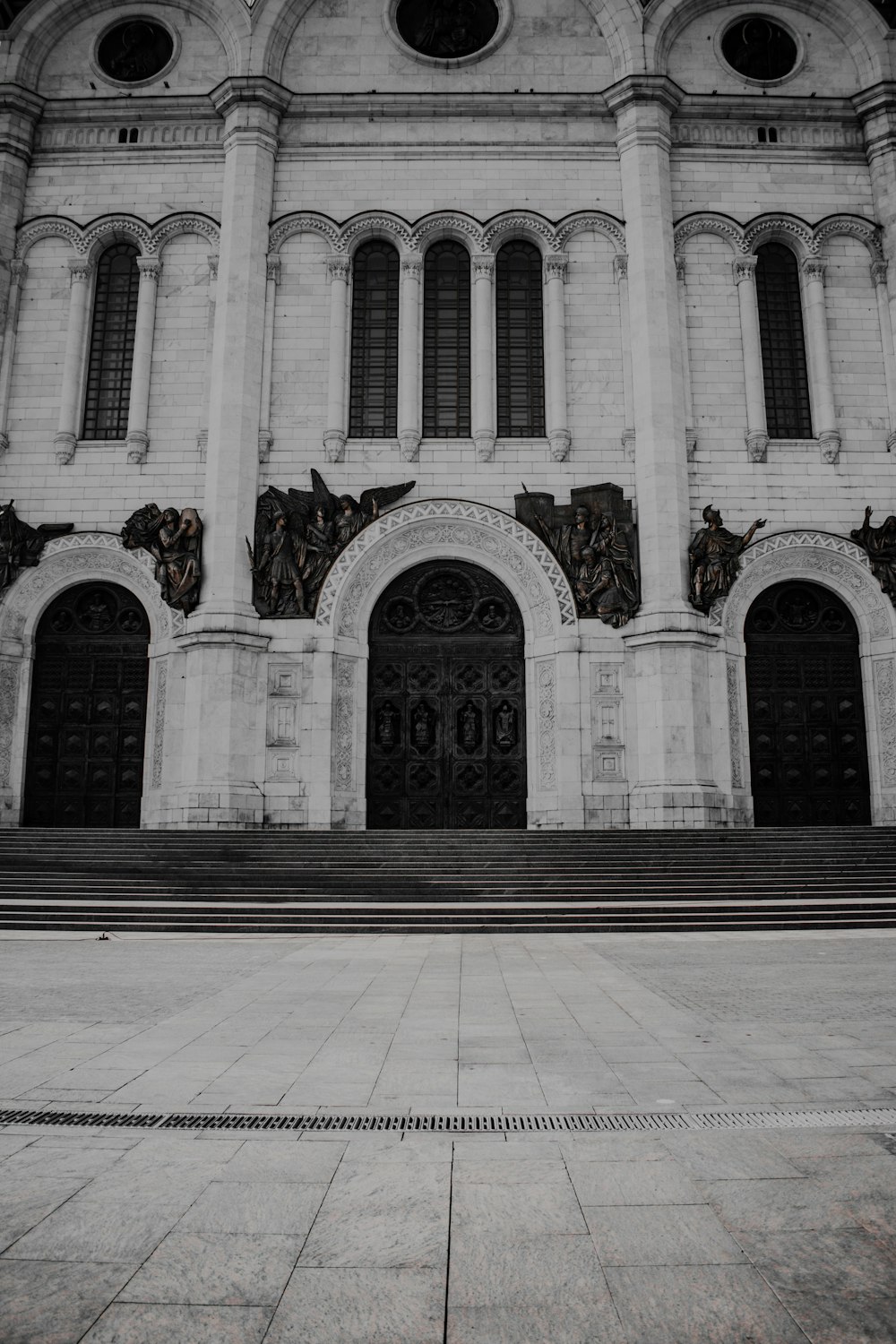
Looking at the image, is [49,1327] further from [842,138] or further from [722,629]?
[842,138]

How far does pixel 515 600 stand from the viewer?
1994 centimetres

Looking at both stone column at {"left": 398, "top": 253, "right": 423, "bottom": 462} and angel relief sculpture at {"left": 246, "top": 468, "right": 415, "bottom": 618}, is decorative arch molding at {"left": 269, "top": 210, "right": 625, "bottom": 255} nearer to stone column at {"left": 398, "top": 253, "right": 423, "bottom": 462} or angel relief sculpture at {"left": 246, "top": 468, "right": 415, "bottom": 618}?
stone column at {"left": 398, "top": 253, "right": 423, "bottom": 462}

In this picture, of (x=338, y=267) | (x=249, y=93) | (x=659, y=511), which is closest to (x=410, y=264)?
(x=338, y=267)

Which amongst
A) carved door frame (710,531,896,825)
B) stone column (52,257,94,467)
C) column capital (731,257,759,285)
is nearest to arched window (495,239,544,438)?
column capital (731,257,759,285)

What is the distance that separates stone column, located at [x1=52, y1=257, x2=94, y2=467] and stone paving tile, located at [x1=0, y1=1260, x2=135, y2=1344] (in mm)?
20215

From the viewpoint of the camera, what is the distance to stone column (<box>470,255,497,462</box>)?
20234mm

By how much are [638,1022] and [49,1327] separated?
4075 millimetres

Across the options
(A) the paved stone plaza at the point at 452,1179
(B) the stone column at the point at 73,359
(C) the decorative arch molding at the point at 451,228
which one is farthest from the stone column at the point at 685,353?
(A) the paved stone plaza at the point at 452,1179

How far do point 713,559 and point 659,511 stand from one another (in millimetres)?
1476

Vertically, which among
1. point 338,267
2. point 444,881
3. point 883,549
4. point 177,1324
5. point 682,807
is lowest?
point 177,1324

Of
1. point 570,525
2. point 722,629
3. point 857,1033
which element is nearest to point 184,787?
point 570,525

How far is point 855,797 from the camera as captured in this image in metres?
19.3

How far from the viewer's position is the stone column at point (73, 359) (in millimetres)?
20359

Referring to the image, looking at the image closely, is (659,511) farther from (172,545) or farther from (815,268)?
(172,545)
